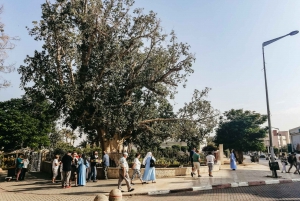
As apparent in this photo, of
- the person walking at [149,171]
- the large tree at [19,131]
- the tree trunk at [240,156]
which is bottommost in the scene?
the tree trunk at [240,156]

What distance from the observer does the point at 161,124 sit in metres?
22.4

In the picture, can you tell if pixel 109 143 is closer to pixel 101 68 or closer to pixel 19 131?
pixel 101 68

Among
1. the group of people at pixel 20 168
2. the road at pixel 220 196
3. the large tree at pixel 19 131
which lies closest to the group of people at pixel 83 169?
the road at pixel 220 196

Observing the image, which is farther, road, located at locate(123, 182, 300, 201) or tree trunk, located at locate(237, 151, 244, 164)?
tree trunk, located at locate(237, 151, 244, 164)

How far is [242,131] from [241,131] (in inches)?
5.5

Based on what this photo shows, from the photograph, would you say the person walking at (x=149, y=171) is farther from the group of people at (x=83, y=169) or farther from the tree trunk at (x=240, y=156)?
the tree trunk at (x=240, y=156)

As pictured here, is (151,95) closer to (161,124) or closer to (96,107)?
(161,124)

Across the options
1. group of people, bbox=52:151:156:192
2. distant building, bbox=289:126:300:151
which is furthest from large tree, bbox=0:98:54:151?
distant building, bbox=289:126:300:151

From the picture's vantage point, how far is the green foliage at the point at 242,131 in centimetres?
3306

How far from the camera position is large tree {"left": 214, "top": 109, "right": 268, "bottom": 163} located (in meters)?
33.1

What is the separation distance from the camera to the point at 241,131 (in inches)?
1335

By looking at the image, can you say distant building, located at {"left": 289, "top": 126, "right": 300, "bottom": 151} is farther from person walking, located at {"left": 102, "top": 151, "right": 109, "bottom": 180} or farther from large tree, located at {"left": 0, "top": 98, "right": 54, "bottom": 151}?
person walking, located at {"left": 102, "top": 151, "right": 109, "bottom": 180}

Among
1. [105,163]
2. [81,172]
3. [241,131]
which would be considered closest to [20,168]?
[81,172]

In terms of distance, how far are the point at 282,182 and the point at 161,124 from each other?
11241 mm
